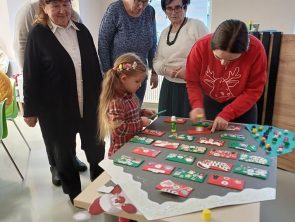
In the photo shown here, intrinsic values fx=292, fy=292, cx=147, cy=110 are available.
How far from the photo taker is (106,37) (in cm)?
191

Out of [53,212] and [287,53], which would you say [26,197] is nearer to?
[53,212]

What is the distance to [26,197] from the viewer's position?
2.05 m

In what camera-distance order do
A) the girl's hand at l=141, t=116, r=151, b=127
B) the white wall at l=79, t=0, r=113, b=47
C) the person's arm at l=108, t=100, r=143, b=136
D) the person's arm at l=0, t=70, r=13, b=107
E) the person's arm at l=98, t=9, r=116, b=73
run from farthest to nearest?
the white wall at l=79, t=0, r=113, b=47 → the person's arm at l=0, t=70, r=13, b=107 → the person's arm at l=98, t=9, r=116, b=73 → the girl's hand at l=141, t=116, r=151, b=127 → the person's arm at l=108, t=100, r=143, b=136

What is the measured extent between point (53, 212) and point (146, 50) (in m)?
1.22

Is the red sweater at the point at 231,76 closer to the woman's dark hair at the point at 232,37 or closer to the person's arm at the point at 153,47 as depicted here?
the woman's dark hair at the point at 232,37

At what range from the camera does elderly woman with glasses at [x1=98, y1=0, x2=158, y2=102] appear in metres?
1.86

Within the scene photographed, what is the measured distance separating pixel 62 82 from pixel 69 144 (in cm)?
38

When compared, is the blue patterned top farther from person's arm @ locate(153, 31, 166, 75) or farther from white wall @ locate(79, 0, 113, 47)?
white wall @ locate(79, 0, 113, 47)

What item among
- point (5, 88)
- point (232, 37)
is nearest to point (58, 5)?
point (232, 37)

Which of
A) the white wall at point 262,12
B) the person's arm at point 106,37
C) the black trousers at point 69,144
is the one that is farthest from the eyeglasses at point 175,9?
the white wall at point 262,12

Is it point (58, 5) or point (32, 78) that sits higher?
point (58, 5)

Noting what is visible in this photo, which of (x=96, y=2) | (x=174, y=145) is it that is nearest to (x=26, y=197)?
(x=174, y=145)

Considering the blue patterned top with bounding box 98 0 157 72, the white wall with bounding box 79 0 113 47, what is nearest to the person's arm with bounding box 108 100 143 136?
the blue patterned top with bounding box 98 0 157 72

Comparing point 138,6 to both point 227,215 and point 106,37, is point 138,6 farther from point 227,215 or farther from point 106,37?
point 227,215
